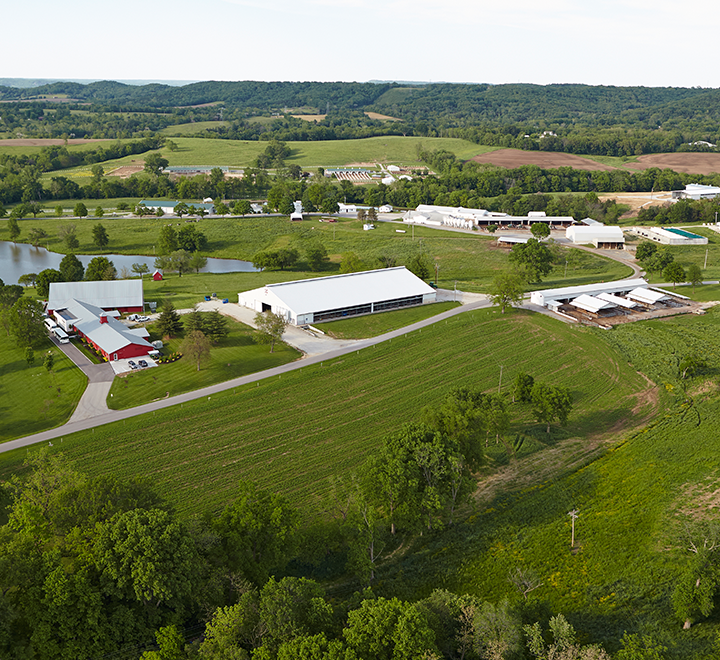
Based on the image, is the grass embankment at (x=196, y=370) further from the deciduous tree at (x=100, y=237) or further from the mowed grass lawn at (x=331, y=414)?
the deciduous tree at (x=100, y=237)

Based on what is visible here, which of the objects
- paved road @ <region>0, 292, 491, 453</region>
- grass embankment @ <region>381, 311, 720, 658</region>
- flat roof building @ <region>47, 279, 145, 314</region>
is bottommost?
grass embankment @ <region>381, 311, 720, 658</region>

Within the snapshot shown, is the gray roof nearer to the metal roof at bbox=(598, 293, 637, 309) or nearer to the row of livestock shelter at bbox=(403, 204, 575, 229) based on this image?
the metal roof at bbox=(598, 293, 637, 309)

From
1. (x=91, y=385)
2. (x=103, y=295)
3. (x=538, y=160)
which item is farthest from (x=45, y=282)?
(x=538, y=160)

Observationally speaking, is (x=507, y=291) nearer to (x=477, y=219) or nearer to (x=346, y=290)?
(x=346, y=290)

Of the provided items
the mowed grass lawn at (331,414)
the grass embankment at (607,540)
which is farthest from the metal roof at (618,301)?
the grass embankment at (607,540)

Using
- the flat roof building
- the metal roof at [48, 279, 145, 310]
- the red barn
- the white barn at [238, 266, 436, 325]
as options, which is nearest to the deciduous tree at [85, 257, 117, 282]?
the metal roof at [48, 279, 145, 310]

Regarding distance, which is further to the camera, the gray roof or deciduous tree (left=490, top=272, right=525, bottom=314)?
deciduous tree (left=490, top=272, right=525, bottom=314)

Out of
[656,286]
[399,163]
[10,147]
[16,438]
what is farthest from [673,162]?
[10,147]
